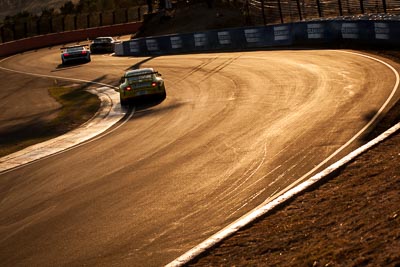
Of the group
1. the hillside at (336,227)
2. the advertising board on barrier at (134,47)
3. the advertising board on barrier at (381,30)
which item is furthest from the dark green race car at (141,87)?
the advertising board on barrier at (134,47)

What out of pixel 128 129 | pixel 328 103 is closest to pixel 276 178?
pixel 328 103

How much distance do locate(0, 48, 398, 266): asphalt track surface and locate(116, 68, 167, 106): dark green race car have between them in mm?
640

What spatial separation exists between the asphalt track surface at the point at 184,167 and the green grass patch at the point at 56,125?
2.57 meters

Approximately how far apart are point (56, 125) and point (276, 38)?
54.7 feet

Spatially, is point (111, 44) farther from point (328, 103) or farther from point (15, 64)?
point (328, 103)

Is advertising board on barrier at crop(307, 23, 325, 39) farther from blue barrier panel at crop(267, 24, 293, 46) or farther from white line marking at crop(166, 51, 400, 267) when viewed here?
white line marking at crop(166, 51, 400, 267)

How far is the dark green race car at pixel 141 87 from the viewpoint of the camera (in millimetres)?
25203

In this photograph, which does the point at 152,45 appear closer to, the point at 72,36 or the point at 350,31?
the point at 350,31

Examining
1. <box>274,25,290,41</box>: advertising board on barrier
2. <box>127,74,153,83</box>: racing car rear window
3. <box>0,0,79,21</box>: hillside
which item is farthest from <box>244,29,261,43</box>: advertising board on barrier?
<box>0,0,79,21</box>: hillside

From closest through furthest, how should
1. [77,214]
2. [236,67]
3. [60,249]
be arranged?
[60,249], [77,214], [236,67]

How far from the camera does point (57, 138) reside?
2194 centimetres

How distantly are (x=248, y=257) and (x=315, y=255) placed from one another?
1.12 meters

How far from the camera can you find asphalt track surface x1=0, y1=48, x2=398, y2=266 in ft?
37.0

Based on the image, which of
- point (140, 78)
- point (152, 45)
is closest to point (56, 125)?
point (140, 78)
